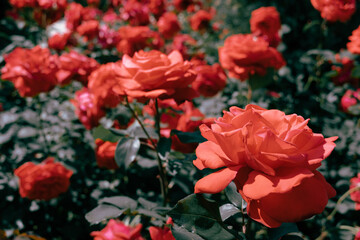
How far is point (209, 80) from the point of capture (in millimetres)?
1488

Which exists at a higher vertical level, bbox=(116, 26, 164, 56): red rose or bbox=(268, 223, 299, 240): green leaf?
bbox=(116, 26, 164, 56): red rose

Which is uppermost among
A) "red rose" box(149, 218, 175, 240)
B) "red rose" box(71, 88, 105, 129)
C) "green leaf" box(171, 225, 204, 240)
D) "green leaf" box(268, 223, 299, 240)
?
"green leaf" box(171, 225, 204, 240)

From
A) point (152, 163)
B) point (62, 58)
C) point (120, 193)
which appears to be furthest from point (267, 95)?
point (62, 58)

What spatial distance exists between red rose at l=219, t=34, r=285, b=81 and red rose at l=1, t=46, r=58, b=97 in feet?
2.68

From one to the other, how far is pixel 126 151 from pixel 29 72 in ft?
2.28

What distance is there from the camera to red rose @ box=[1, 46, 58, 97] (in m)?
1.21

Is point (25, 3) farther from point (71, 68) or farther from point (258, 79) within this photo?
point (258, 79)

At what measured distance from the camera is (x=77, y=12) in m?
2.07

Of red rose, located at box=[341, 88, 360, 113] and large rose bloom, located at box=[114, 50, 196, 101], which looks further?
red rose, located at box=[341, 88, 360, 113]

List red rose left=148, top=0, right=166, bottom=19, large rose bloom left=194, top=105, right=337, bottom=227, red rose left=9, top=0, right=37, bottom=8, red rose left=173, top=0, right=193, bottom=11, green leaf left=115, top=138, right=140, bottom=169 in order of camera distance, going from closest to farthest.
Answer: large rose bloom left=194, top=105, right=337, bottom=227 < green leaf left=115, top=138, right=140, bottom=169 < red rose left=9, top=0, right=37, bottom=8 < red rose left=148, top=0, right=166, bottom=19 < red rose left=173, top=0, right=193, bottom=11

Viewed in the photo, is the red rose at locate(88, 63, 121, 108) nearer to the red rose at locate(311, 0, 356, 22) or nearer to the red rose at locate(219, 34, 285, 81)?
the red rose at locate(219, 34, 285, 81)

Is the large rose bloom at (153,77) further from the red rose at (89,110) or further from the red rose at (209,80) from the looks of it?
the red rose at (209,80)

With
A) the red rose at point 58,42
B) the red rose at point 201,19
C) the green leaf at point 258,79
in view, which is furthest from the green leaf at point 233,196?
the red rose at point 201,19

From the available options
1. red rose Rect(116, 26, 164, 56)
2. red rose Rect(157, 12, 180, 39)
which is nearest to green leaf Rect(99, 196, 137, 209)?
red rose Rect(116, 26, 164, 56)
